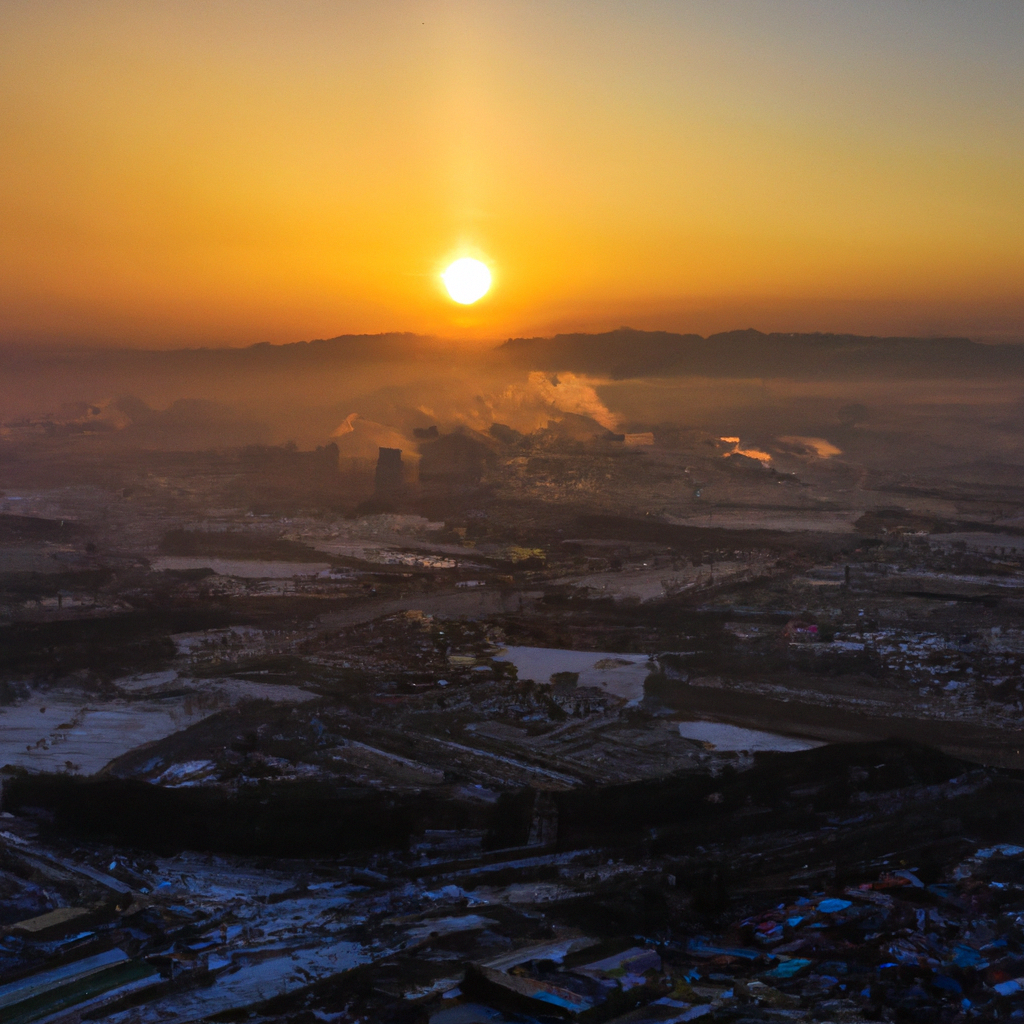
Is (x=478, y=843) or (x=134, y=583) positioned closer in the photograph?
(x=478, y=843)

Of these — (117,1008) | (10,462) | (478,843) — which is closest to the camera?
(117,1008)

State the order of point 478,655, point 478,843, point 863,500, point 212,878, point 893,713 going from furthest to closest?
point 863,500 < point 478,655 < point 893,713 < point 478,843 < point 212,878

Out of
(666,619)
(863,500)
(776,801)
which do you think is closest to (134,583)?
(666,619)

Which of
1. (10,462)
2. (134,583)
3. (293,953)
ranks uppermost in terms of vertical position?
Answer: (10,462)

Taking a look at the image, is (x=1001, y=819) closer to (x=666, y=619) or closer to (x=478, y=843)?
(x=478, y=843)

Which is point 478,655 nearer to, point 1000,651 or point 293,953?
point 293,953

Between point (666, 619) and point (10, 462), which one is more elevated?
point (10, 462)
